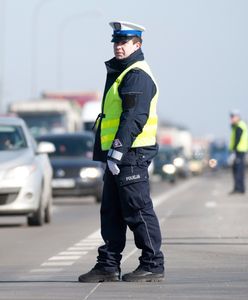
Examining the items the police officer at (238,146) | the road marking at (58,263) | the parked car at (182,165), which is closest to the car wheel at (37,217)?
the road marking at (58,263)

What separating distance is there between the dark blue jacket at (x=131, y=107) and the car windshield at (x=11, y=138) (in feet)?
31.7

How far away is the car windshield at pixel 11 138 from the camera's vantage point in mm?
20344

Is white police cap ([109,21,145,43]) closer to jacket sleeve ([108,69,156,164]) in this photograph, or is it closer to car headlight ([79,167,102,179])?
jacket sleeve ([108,69,156,164])

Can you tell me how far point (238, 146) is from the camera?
108ft

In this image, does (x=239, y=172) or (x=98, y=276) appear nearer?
(x=98, y=276)

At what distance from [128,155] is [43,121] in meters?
38.9

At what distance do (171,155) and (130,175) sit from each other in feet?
186

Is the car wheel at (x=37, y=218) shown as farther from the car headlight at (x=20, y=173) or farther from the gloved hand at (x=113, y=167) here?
the gloved hand at (x=113, y=167)

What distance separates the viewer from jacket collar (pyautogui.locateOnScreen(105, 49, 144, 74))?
10.6m

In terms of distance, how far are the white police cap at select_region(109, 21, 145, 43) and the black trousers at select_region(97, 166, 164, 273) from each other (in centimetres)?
98

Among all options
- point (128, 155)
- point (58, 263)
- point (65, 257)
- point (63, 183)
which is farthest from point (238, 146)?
point (128, 155)

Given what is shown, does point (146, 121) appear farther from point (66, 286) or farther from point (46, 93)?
point (46, 93)

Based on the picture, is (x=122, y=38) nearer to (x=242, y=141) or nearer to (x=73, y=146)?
(x=73, y=146)

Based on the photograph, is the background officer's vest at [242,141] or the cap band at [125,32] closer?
the cap band at [125,32]
